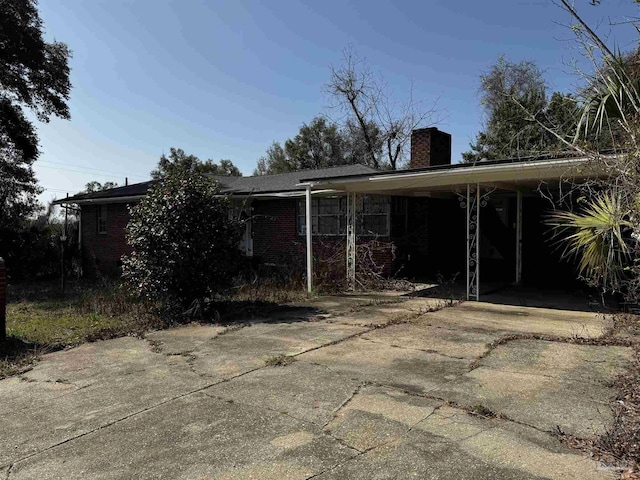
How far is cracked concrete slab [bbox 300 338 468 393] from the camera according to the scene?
5023mm

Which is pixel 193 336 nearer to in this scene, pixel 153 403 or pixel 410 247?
pixel 153 403

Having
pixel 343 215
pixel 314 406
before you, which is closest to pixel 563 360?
pixel 314 406

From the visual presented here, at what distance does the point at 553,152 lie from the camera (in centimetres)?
395

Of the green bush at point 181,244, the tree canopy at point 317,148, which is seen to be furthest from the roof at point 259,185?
the tree canopy at point 317,148

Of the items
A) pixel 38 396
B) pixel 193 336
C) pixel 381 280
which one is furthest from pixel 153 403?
pixel 381 280

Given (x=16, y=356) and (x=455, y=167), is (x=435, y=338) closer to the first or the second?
(x=455, y=167)

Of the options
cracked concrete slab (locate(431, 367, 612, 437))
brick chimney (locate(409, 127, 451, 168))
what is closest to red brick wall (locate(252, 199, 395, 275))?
brick chimney (locate(409, 127, 451, 168))

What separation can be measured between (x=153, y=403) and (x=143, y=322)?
418 centimetres

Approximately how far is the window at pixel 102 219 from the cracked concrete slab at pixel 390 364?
15660 millimetres

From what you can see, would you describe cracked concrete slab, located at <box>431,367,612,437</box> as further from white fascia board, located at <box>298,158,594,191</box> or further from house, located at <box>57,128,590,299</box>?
house, located at <box>57,128,590,299</box>

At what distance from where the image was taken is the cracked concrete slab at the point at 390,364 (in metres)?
5.02

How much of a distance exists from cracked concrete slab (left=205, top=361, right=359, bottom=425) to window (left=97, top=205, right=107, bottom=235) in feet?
52.8

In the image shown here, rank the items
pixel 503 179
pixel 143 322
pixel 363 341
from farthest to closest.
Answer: pixel 503 179 → pixel 143 322 → pixel 363 341

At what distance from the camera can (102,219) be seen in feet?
63.8
